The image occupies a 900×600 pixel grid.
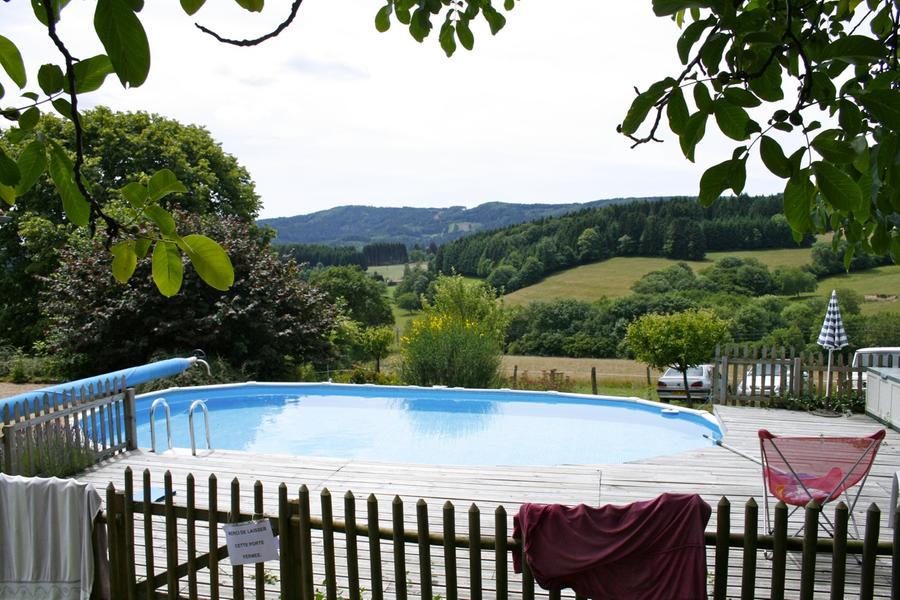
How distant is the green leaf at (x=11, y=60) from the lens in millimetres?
1201

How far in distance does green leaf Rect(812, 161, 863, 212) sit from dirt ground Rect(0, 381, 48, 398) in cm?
1680

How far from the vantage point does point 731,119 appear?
1390 mm

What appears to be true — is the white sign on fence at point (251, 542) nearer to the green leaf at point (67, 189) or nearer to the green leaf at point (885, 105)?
the green leaf at point (67, 189)

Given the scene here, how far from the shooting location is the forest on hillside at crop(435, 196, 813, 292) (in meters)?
54.1

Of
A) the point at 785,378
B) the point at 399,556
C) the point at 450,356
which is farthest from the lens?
the point at 450,356

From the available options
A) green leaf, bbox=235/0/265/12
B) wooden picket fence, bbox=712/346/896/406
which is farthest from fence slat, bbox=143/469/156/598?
wooden picket fence, bbox=712/346/896/406

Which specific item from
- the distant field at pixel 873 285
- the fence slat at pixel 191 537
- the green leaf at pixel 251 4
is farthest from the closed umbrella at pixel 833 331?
the distant field at pixel 873 285

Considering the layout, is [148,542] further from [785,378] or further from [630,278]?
[630,278]

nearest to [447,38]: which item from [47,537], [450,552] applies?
[450,552]

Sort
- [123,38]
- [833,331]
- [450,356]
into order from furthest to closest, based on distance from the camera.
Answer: [450,356]
[833,331]
[123,38]

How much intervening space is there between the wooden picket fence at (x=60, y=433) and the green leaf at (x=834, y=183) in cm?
692

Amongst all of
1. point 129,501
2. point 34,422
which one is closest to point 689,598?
point 129,501

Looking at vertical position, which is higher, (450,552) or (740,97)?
(740,97)

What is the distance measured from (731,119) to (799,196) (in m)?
0.19
